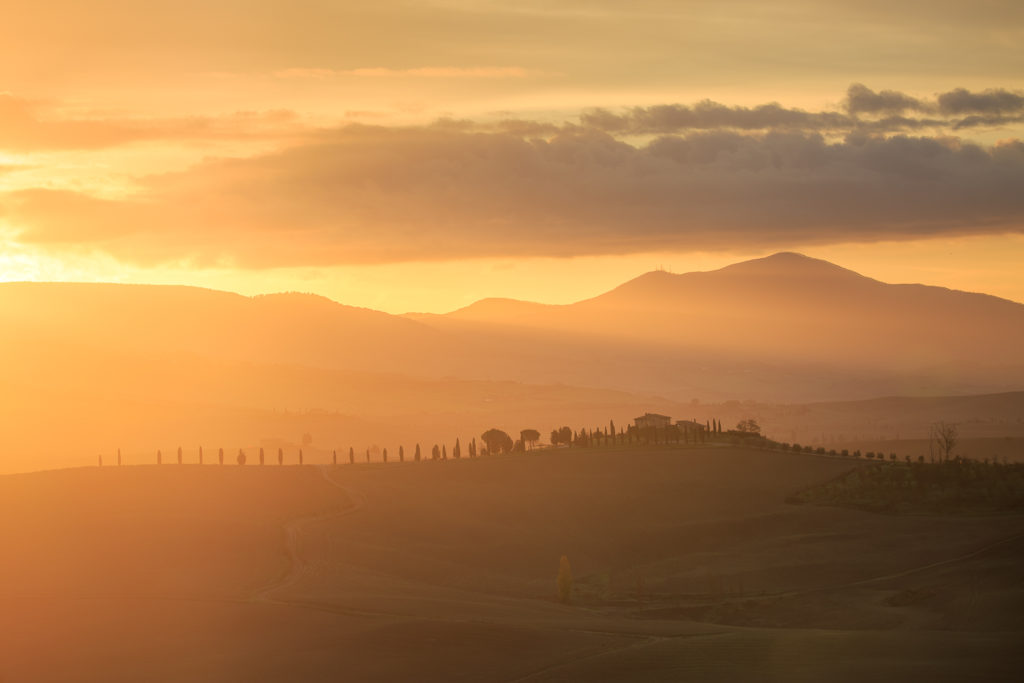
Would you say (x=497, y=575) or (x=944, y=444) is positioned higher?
(x=944, y=444)

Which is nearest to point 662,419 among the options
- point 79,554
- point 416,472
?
point 416,472

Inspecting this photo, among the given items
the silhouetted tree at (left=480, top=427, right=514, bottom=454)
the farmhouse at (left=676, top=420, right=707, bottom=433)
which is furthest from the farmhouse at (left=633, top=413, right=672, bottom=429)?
the silhouetted tree at (left=480, top=427, right=514, bottom=454)

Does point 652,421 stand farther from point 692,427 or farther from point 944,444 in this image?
point 944,444

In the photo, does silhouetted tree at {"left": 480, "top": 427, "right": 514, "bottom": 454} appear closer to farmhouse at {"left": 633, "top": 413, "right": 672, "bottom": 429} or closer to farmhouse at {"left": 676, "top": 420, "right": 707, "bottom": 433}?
farmhouse at {"left": 633, "top": 413, "right": 672, "bottom": 429}

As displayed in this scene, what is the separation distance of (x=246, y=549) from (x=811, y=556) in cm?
3498

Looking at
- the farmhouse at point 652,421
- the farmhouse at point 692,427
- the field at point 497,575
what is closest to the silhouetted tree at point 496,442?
the field at point 497,575

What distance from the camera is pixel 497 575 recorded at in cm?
7806

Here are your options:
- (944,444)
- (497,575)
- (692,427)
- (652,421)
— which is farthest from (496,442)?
(944,444)

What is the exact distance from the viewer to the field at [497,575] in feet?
164

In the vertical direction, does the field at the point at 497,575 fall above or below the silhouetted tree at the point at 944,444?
below

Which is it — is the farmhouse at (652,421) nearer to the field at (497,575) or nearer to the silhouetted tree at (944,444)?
the field at (497,575)

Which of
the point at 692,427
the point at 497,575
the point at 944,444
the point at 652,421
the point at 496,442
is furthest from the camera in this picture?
the point at 944,444

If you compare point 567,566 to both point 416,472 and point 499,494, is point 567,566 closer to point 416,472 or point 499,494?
point 499,494

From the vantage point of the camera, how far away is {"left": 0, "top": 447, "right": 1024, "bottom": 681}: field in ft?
164
